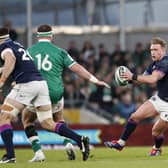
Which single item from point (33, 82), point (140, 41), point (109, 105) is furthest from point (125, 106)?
point (33, 82)

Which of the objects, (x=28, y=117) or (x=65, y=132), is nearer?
(x=65, y=132)

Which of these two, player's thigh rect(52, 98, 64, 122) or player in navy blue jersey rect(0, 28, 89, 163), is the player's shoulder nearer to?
player's thigh rect(52, 98, 64, 122)

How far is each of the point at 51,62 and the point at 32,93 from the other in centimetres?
77

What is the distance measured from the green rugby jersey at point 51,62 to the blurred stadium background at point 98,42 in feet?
30.4

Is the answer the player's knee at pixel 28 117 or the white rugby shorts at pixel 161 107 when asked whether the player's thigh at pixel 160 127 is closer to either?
the white rugby shorts at pixel 161 107

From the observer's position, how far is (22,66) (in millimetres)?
15016

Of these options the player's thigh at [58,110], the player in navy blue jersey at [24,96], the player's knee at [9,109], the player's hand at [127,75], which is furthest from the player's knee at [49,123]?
the player's hand at [127,75]

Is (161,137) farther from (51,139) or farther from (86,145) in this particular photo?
(51,139)

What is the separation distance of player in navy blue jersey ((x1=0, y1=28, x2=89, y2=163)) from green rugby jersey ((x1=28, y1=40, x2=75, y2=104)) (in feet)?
1.14

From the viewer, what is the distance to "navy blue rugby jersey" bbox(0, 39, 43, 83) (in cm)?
1491

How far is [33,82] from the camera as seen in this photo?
1508 cm

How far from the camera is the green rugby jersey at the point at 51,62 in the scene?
15.5m

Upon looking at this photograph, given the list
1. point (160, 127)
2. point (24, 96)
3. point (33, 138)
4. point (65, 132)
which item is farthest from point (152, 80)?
point (33, 138)

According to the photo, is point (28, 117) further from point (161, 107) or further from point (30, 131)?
point (161, 107)
